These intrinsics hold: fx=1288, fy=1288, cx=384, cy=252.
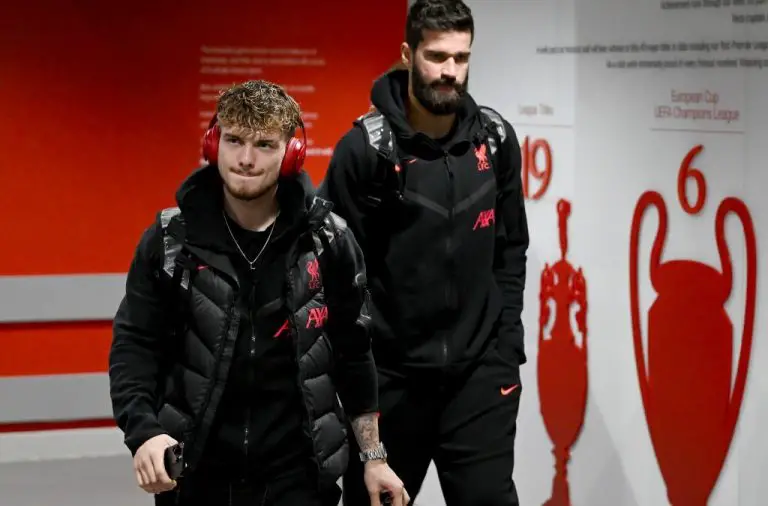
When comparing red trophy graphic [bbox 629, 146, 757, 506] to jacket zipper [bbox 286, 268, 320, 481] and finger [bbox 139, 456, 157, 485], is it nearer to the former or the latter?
jacket zipper [bbox 286, 268, 320, 481]

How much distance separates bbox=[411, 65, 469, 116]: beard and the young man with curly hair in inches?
29.6

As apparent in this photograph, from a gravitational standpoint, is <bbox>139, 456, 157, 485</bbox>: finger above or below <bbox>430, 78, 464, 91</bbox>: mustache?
below

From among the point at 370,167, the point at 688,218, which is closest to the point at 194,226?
the point at 370,167

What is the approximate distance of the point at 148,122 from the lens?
593 centimetres

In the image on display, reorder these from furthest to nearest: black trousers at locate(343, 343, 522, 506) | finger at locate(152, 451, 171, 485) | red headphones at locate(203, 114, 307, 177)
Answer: black trousers at locate(343, 343, 522, 506)
red headphones at locate(203, 114, 307, 177)
finger at locate(152, 451, 171, 485)

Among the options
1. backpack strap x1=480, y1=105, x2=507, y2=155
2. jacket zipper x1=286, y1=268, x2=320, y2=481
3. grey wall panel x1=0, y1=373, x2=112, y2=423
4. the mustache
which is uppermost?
the mustache

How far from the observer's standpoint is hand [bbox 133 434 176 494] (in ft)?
8.29

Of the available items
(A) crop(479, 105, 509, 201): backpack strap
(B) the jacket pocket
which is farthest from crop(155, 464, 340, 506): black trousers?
(A) crop(479, 105, 509, 201): backpack strap

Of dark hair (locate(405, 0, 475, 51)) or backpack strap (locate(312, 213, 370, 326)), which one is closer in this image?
backpack strap (locate(312, 213, 370, 326))

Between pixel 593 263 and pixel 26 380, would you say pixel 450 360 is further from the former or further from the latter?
pixel 26 380

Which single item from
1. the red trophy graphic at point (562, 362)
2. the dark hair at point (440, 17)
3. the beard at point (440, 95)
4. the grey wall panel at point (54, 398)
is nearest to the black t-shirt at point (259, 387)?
the beard at point (440, 95)

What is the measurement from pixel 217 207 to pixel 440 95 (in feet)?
3.11

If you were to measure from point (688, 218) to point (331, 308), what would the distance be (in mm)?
1251

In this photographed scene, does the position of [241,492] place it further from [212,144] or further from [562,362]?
[562,362]
